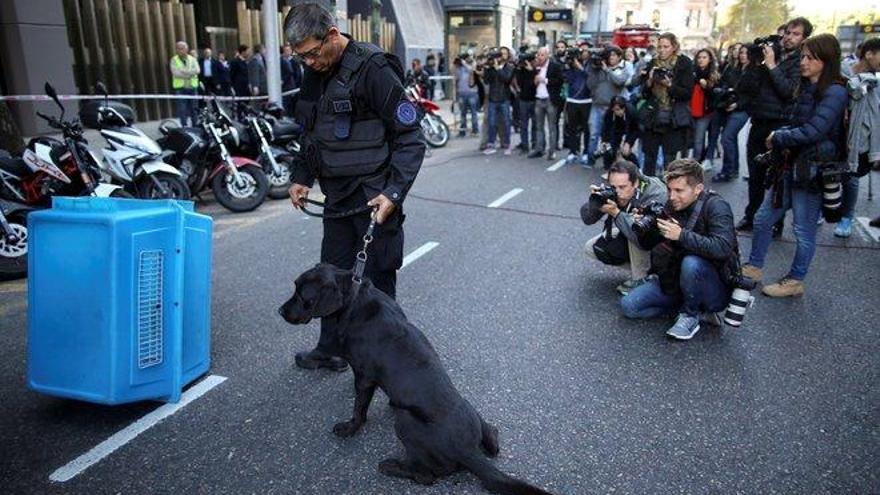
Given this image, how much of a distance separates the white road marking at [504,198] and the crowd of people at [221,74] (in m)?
7.02

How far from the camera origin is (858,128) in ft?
14.7

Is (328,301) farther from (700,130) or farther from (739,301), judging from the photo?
(700,130)

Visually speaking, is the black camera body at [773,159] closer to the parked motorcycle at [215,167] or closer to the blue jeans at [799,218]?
the blue jeans at [799,218]

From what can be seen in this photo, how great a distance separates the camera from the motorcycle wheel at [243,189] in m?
7.03

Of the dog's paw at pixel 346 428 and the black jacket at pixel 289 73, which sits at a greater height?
the black jacket at pixel 289 73

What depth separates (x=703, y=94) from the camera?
30.0ft

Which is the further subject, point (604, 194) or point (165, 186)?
point (165, 186)

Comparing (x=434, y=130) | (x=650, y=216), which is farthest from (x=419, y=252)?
(x=434, y=130)

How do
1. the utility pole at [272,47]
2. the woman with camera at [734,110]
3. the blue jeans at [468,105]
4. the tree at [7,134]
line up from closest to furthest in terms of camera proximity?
the tree at [7,134]
the woman with camera at [734,110]
the utility pole at [272,47]
the blue jeans at [468,105]

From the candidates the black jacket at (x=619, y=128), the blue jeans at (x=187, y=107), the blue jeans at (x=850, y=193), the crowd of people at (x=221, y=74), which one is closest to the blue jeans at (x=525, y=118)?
the black jacket at (x=619, y=128)

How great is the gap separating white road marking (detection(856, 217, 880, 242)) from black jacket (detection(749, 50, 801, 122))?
1475 millimetres

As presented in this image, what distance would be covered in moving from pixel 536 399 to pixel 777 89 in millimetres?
4739

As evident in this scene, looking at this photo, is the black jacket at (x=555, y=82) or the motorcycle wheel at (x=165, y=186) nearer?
the motorcycle wheel at (x=165, y=186)

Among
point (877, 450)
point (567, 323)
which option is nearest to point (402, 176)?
point (567, 323)
